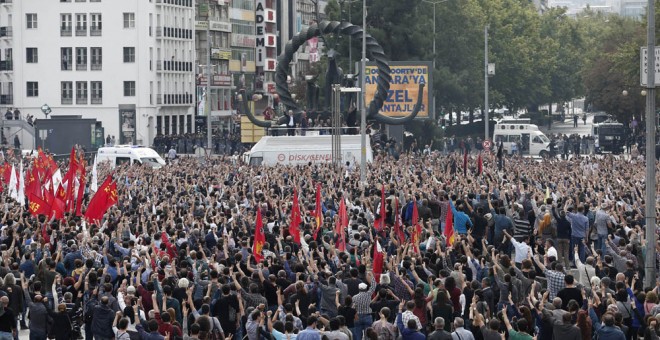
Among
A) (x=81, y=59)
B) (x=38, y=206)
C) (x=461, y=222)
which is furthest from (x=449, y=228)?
(x=81, y=59)

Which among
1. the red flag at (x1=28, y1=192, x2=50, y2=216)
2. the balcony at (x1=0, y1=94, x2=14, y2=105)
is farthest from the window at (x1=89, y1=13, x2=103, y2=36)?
the red flag at (x1=28, y1=192, x2=50, y2=216)

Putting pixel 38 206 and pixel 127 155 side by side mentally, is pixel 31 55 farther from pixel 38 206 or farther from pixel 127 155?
pixel 38 206

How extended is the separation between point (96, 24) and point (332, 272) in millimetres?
84140

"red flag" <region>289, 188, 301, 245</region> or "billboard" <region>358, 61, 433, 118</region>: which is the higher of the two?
"billboard" <region>358, 61, 433, 118</region>

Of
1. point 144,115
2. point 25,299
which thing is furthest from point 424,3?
point 25,299

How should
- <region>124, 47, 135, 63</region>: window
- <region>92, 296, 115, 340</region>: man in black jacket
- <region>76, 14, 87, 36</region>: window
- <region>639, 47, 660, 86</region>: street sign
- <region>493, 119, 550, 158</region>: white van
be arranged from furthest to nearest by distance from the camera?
<region>76, 14, 87, 36</region>: window
<region>124, 47, 135, 63</region>: window
<region>493, 119, 550, 158</region>: white van
<region>639, 47, 660, 86</region>: street sign
<region>92, 296, 115, 340</region>: man in black jacket

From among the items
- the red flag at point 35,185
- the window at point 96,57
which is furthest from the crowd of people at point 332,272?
Answer: the window at point 96,57

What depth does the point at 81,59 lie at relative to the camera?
106m

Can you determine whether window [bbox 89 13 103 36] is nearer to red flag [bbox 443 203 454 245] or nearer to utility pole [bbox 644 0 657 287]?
red flag [bbox 443 203 454 245]

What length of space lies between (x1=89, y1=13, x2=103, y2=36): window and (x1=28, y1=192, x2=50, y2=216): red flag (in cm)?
7402

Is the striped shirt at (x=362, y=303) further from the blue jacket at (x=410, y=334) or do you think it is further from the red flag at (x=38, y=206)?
the red flag at (x=38, y=206)

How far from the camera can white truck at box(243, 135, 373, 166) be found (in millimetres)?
61791

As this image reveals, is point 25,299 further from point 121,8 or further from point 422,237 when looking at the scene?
point 121,8

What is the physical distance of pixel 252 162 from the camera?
6091 centimetres
